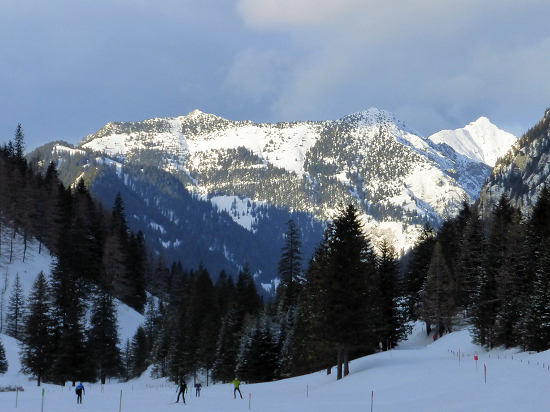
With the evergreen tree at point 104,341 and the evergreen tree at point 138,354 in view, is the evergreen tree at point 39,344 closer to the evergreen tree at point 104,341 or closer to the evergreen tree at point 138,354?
the evergreen tree at point 104,341

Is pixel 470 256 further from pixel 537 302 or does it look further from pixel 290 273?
pixel 537 302

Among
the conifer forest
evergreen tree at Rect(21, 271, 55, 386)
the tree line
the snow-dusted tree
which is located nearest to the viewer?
the conifer forest

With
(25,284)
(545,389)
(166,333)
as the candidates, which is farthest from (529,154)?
(545,389)

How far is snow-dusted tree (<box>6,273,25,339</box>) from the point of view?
66.0 m

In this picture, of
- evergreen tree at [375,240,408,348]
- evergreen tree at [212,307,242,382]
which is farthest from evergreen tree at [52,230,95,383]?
evergreen tree at [375,240,408,348]

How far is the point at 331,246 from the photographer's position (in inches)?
1483

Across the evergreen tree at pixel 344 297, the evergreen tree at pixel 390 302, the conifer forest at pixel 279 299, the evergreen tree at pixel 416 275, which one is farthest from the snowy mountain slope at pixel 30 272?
the evergreen tree at pixel 344 297

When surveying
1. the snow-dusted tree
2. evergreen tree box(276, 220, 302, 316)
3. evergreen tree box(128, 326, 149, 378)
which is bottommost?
evergreen tree box(128, 326, 149, 378)

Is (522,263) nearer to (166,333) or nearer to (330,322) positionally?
(330,322)

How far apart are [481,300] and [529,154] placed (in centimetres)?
17201

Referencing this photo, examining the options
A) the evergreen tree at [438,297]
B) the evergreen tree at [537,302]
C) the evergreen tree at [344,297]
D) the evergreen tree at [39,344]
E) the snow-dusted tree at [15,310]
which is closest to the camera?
the evergreen tree at [537,302]

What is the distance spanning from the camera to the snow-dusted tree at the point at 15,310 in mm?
66037

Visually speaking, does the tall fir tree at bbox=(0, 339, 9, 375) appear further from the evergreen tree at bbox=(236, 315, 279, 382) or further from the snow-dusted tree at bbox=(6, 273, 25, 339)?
the evergreen tree at bbox=(236, 315, 279, 382)

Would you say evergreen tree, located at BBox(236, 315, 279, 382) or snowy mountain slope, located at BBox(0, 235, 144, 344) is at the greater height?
snowy mountain slope, located at BBox(0, 235, 144, 344)
